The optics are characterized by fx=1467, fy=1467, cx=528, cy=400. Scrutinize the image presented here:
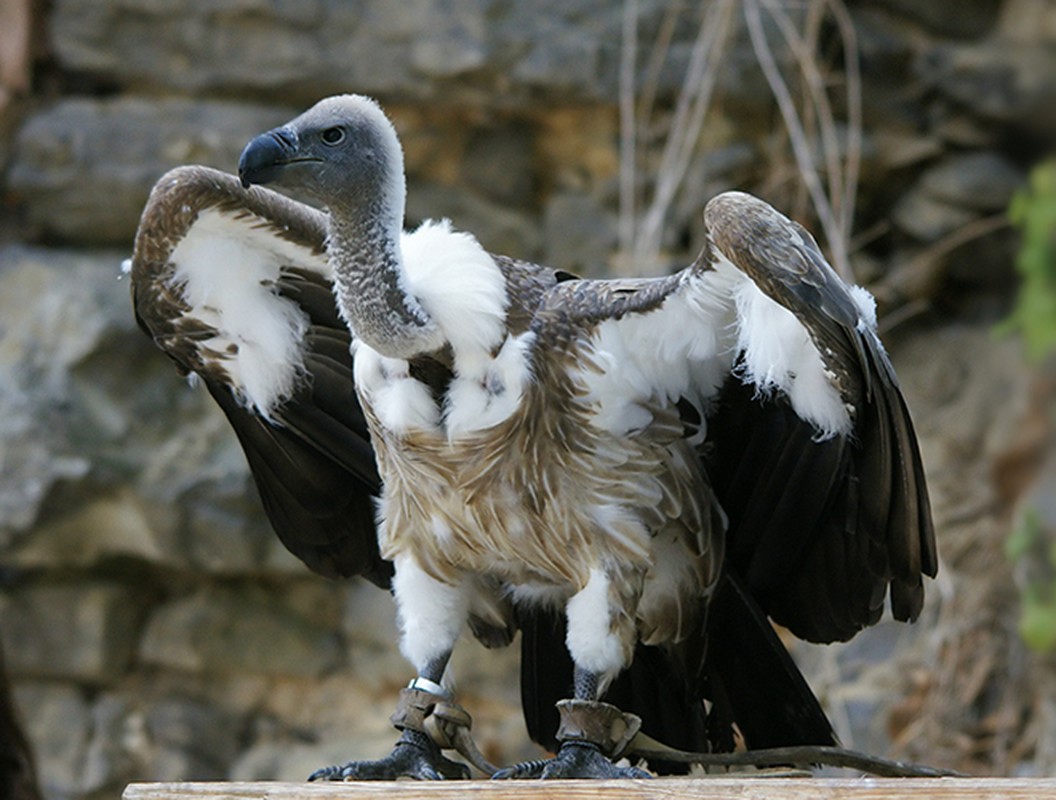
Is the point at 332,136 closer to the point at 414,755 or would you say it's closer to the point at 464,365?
the point at 464,365

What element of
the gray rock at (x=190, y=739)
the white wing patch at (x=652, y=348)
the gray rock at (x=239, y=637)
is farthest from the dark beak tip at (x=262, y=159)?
the gray rock at (x=190, y=739)

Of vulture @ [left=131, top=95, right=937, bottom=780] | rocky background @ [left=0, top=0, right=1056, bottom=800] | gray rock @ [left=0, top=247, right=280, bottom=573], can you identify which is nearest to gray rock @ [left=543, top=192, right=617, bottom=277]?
rocky background @ [left=0, top=0, right=1056, bottom=800]

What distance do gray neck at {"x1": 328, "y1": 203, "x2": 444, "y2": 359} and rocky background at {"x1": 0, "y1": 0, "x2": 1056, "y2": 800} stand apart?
1896 millimetres

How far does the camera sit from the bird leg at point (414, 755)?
6.07 feet

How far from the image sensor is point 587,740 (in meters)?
1.82

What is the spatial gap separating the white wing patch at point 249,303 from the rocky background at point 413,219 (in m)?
1.49

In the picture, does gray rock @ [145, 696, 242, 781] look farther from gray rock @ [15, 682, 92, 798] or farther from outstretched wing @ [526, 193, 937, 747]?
outstretched wing @ [526, 193, 937, 747]

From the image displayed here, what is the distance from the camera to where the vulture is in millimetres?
1795

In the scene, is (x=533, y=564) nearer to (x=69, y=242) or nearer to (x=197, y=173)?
(x=197, y=173)

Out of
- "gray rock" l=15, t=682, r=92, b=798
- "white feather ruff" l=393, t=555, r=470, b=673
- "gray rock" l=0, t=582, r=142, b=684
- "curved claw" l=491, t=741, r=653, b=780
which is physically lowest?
"gray rock" l=15, t=682, r=92, b=798

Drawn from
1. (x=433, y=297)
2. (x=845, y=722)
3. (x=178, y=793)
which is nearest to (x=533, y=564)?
(x=433, y=297)

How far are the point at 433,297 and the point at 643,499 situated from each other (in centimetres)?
38

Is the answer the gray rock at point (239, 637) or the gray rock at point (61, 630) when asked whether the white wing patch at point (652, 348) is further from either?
the gray rock at point (61, 630)

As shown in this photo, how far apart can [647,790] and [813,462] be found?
590 millimetres
